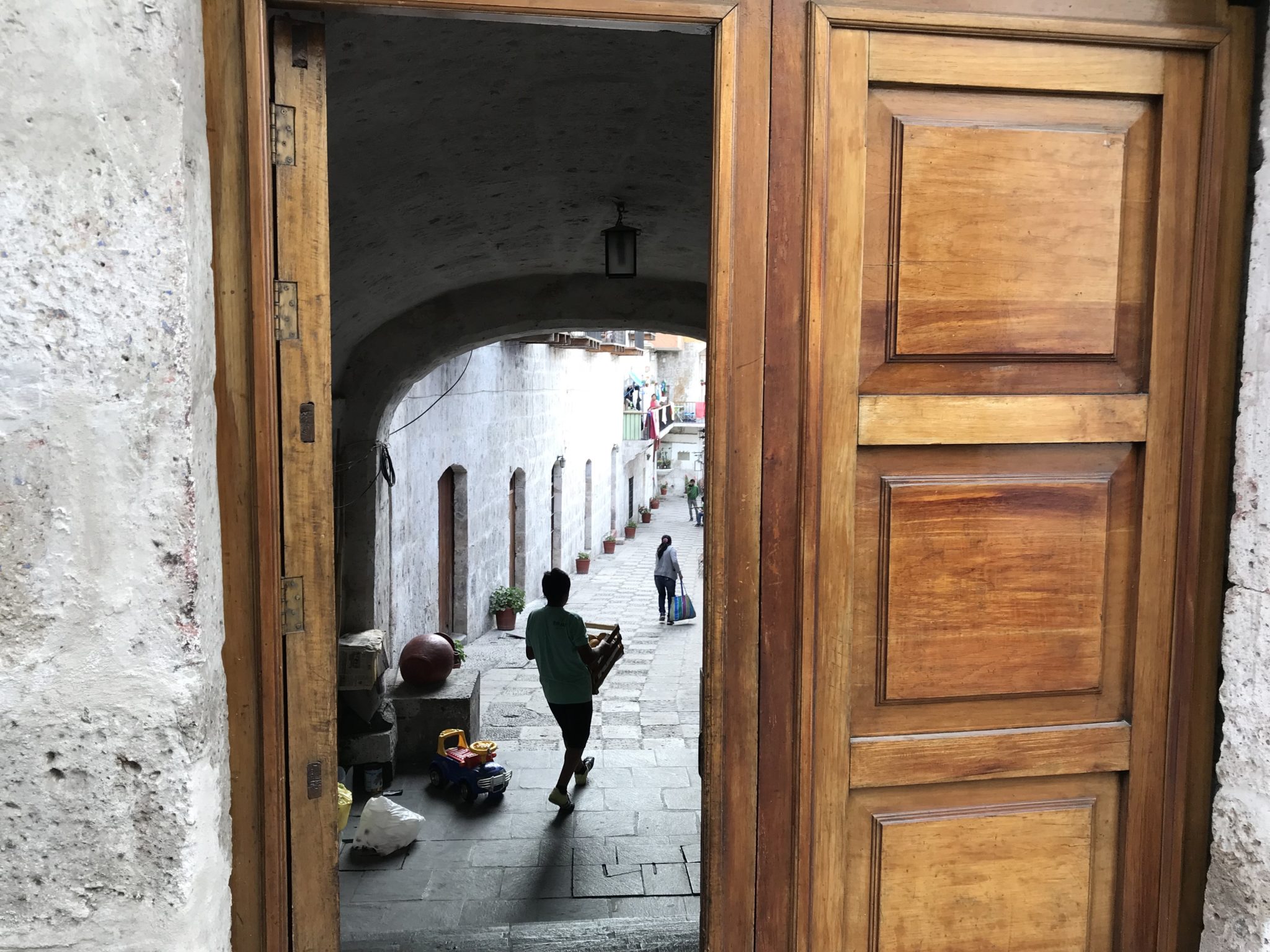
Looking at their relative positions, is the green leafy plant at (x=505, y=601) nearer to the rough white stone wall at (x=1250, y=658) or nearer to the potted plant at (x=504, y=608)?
the potted plant at (x=504, y=608)

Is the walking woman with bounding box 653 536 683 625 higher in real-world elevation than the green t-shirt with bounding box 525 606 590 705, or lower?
lower

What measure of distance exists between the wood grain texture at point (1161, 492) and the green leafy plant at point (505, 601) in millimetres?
10921

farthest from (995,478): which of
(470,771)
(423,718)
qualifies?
(423,718)

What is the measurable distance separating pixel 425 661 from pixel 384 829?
182 centimetres

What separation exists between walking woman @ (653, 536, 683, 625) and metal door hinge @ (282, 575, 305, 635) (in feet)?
37.7

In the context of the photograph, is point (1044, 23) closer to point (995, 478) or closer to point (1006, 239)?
point (1006, 239)

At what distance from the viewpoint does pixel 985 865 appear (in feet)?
6.33

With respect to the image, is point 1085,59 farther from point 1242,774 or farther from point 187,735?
point 187,735

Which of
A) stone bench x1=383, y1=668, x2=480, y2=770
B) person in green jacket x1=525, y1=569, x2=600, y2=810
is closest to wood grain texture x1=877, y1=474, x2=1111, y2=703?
person in green jacket x1=525, y1=569, x2=600, y2=810

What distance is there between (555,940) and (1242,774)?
2855 millimetres

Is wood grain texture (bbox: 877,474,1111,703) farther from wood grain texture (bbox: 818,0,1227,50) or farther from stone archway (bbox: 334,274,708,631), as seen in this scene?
stone archway (bbox: 334,274,708,631)

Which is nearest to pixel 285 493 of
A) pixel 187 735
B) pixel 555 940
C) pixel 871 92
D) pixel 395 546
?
pixel 187 735

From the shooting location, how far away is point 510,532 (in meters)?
14.4

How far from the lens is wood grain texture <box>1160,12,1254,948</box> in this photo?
1.85m
